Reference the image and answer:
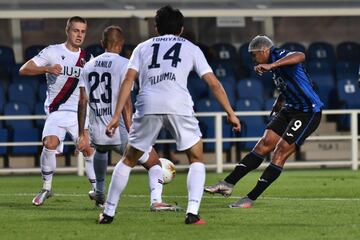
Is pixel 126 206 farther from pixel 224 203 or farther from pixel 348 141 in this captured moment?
pixel 348 141

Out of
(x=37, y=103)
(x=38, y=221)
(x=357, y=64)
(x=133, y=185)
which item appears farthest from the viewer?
(x=357, y=64)

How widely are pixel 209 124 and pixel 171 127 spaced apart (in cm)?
1299

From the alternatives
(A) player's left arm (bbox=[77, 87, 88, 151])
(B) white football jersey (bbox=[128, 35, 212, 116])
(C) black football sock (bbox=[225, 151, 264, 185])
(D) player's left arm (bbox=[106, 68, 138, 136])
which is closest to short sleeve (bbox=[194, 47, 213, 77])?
(B) white football jersey (bbox=[128, 35, 212, 116])

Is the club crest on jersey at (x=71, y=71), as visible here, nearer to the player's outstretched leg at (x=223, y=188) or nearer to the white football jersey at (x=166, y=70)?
the player's outstretched leg at (x=223, y=188)

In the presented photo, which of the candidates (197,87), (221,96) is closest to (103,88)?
(221,96)

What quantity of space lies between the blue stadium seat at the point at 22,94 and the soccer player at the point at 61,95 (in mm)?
9377

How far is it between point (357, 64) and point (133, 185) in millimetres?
8267

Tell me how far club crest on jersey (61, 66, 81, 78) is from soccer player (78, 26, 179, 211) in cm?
138

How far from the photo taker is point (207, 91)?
1053 inches

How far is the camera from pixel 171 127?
12641 mm

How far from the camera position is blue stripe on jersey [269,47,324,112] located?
15.4 metres

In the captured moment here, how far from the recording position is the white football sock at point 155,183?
47.8ft

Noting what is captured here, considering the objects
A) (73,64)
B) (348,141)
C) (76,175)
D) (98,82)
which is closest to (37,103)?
(76,175)

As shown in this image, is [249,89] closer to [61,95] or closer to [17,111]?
[17,111]
